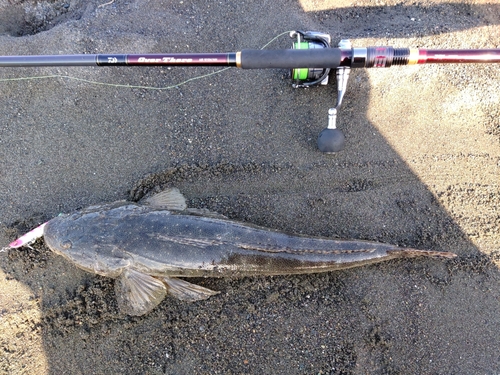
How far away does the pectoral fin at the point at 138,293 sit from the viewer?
11.5ft

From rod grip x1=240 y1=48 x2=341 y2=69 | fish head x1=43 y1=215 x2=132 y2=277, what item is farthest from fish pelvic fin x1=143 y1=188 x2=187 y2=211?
rod grip x1=240 y1=48 x2=341 y2=69

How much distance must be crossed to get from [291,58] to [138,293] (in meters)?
2.70

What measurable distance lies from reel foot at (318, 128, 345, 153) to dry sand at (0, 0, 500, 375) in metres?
0.19

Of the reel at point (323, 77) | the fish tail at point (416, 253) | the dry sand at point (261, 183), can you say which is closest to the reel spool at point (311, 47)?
the reel at point (323, 77)

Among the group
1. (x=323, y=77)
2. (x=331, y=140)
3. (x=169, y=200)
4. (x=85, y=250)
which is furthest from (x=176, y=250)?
(x=323, y=77)

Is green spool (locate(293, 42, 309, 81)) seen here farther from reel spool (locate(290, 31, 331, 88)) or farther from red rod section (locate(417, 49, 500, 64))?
red rod section (locate(417, 49, 500, 64))

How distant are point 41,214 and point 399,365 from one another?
165 inches

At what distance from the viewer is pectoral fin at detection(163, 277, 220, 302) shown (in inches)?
142

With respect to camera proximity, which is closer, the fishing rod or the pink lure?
the fishing rod

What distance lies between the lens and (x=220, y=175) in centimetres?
398

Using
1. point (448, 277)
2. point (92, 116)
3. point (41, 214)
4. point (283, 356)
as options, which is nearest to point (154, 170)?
point (92, 116)

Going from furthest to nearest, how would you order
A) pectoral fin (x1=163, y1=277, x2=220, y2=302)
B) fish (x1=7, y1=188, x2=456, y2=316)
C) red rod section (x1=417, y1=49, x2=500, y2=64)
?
pectoral fin (x1=163, y1=277, x2=220, y2=302)
fish (x1=7, y1=188, x2=456, y2=316)
red rod section (x1=417, y1=49, x2=500, y2=64)

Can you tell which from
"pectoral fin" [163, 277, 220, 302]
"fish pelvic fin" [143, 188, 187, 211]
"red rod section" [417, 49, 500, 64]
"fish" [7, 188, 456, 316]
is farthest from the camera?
"fish pelvic fin" [143, 188, 187, 211]

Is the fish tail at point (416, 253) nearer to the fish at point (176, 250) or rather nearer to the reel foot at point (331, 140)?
the fish at point (176, 250)
